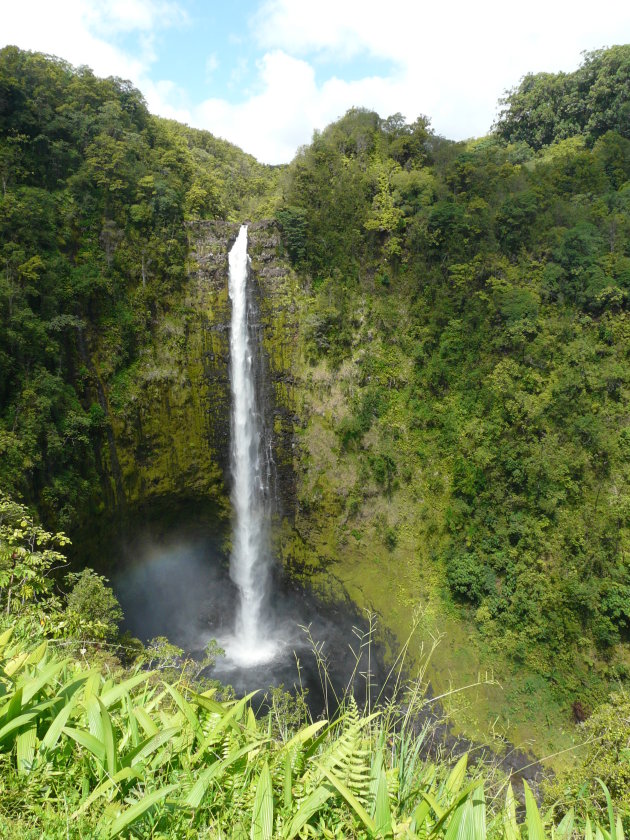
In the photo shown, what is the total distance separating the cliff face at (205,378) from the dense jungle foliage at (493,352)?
1.12 m

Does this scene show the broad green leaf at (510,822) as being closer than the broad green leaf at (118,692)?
Yes

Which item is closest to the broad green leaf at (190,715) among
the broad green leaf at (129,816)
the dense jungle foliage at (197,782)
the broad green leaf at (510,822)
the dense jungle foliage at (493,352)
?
the dense jungle foliage at (197,782)

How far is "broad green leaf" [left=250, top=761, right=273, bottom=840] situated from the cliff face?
14.3m

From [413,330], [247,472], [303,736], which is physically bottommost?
[247,472]

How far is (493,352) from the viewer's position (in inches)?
566

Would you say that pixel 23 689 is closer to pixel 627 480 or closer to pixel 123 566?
pixel 627 480

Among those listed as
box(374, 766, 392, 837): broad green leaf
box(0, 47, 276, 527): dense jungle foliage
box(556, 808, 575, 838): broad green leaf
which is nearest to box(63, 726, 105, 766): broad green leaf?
box(374, 766, 392, 837): broad green leaf

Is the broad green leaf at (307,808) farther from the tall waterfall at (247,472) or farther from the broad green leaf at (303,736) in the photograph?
the tall waterfall at (247,472)

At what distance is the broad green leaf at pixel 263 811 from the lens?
1574 mm

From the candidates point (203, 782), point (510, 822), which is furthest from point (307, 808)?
point (510, 822)

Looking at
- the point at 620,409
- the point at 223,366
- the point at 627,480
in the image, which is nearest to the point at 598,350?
the point at 620,409

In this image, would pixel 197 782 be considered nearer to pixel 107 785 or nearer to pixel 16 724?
Result: pixel 107 785

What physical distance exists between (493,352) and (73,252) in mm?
13726

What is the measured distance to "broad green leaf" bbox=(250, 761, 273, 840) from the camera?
1574 millimetres
